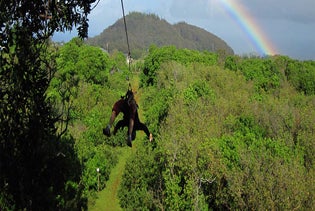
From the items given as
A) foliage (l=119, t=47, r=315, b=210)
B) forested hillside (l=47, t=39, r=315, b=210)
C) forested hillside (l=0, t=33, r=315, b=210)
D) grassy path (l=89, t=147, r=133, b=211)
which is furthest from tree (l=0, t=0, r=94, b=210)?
grassy path (l=89, t=147, r=133, b=211)

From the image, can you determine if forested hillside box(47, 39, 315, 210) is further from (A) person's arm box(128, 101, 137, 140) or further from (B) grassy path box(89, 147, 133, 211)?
(A) person's arm box(128, 101, 137, 140)

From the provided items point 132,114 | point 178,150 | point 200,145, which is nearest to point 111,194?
point 178,150

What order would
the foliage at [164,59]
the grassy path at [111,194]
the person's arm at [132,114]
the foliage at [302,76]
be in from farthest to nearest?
the foliage at [164,59] → the foliage at [302,76] → the grassy path at [111,194] → the person's arm at [132,114]

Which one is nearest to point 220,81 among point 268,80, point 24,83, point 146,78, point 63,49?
point 268,80

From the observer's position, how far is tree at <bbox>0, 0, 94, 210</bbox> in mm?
9180

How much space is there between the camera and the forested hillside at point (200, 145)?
21219 mm

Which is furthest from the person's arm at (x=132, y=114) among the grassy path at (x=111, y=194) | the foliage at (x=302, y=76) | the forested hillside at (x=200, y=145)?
the foliage at (x=302, y=76)

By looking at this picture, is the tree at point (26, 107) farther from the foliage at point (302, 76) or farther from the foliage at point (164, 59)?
the foliage at point (302, 76)

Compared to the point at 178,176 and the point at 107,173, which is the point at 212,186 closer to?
the point at 178,176

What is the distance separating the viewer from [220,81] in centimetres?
5309

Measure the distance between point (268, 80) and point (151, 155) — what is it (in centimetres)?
4116

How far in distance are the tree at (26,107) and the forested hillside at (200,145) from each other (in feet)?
3.23

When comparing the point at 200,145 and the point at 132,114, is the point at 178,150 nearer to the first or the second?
the point at 200,145

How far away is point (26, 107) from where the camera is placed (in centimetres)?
974
